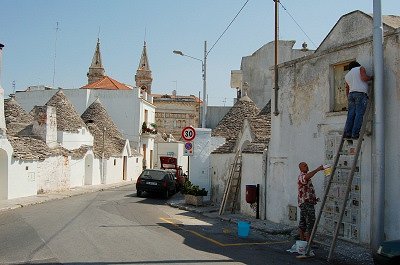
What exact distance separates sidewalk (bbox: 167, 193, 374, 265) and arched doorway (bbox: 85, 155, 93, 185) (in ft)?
52.9

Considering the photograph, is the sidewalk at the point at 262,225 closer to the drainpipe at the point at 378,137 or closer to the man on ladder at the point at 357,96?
the drainpipe at the point at 378,137

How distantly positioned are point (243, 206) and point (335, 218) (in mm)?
5295

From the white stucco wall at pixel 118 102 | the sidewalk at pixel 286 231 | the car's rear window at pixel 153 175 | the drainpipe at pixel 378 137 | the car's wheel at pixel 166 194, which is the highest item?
the white stucco wall at pixel 118 102

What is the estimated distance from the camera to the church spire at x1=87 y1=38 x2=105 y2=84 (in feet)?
226

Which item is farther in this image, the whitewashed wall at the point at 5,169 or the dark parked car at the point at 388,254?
the whitewashed wall at the point at 5,169

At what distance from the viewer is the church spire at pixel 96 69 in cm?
6888

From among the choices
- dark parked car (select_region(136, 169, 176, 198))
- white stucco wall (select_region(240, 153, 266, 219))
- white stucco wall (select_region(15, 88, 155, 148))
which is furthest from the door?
white stucco wall (select_region(240, 153, 266, 219))

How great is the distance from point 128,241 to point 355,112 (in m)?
5.82

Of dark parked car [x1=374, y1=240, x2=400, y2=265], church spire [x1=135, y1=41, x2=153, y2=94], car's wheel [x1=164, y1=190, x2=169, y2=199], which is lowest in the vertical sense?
car's wheel [x1=164, y1=190, x2=169, y2=199]

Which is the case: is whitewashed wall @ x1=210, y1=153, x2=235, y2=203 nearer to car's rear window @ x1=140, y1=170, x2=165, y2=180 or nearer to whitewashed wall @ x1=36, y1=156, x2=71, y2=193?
car's rear window @ x1=140, y1=170, x2=165, y2=180

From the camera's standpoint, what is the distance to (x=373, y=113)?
930cm

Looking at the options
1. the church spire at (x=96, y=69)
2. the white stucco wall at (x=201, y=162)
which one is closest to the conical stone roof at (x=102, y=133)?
the white stucco wall at (x=201, y=162)

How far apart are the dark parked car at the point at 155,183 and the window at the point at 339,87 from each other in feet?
45.4

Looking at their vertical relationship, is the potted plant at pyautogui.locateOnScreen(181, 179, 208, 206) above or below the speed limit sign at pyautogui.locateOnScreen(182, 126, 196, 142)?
below
